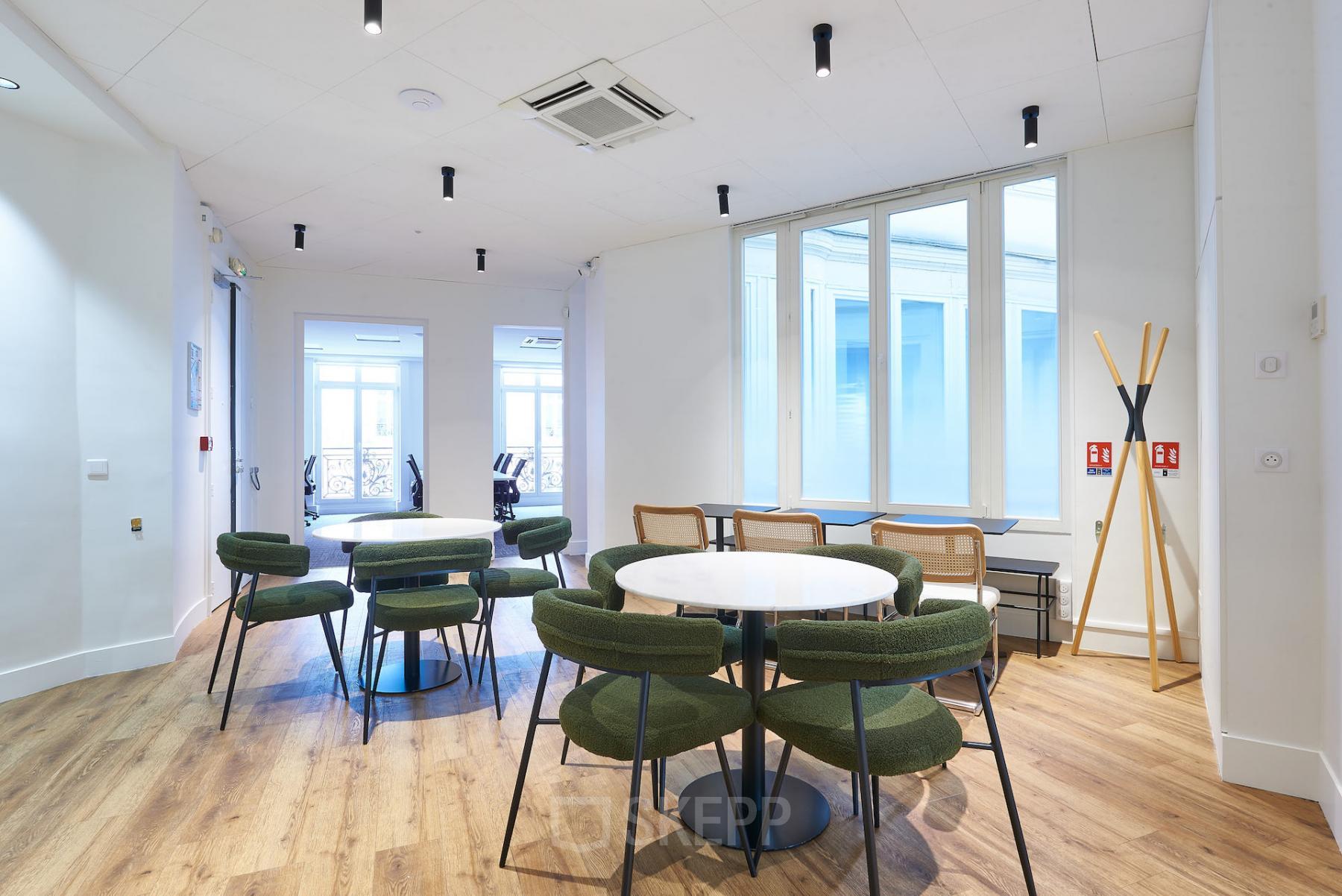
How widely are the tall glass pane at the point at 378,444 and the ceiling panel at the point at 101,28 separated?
1043 cm

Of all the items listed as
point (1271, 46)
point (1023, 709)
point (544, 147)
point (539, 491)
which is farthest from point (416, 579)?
point (539, 491)

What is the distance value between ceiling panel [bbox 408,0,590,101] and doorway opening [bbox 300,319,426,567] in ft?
31.7

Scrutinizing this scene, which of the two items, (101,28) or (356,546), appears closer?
(101,28)

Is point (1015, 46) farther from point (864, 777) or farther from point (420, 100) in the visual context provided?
point (864, 777)

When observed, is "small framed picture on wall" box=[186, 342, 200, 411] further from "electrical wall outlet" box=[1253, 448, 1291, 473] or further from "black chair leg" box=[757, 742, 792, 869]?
"electrical wall outlet" box=[1253, 448, 1291, 473]

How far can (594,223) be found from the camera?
5.59 meters

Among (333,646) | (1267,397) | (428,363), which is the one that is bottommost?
(333,646)

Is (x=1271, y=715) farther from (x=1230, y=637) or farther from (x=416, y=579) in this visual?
(x=416, y=579)

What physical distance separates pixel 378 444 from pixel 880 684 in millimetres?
13051

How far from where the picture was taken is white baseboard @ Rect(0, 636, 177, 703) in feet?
11.2

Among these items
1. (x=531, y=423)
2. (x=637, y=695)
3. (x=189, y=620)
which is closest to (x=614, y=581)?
(x=637, y=695)

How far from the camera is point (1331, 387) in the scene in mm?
2303

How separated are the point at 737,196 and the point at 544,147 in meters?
1.50

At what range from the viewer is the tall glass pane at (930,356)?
469 cm
